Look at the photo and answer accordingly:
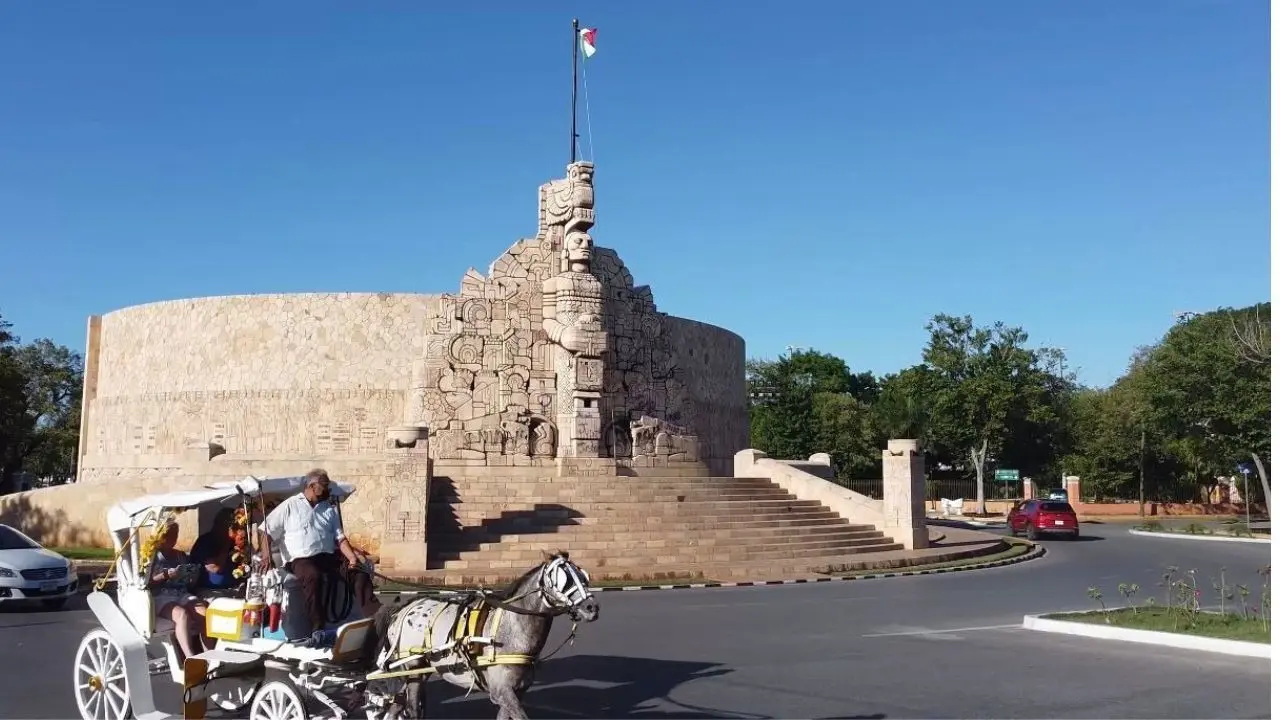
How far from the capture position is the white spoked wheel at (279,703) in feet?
21.6

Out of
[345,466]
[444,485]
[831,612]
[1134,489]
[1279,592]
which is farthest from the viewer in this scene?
[1134,489]

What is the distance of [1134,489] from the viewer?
51719 millimetres

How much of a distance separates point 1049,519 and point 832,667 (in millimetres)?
23260

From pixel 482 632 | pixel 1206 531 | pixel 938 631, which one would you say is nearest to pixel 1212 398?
pixel 1206 531

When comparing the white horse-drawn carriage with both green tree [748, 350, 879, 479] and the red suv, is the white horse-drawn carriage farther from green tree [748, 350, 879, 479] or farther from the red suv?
green tree [748, 350, 879, 479]

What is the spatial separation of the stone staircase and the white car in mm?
5916

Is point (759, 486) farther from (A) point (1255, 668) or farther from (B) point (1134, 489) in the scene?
(B) point (1134, 489)

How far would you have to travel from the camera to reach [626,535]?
2158 cm

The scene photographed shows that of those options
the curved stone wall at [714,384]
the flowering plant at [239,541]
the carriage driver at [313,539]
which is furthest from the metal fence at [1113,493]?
the carriage driver at [313,539]

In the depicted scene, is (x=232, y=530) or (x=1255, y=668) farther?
(x=1255, y=668)

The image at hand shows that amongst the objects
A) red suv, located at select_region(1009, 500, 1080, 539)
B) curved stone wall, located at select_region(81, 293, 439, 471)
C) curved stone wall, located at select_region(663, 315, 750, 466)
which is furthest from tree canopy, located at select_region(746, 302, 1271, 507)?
curved stone wall, located at select_region(81, 293, 439, 471)

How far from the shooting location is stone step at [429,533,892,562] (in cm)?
1992

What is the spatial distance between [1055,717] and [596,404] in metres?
18.3

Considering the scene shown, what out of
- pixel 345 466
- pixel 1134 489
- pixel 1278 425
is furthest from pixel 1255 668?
pixel 1134 489
